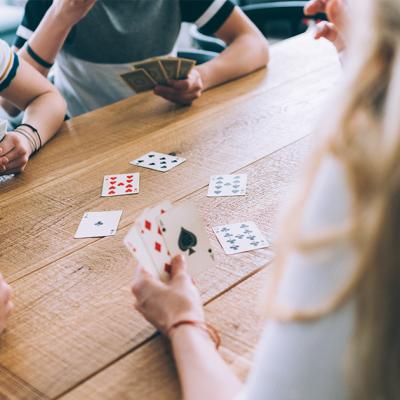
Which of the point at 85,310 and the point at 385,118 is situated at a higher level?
the point at 385,118

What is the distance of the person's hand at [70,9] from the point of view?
7.38 ft

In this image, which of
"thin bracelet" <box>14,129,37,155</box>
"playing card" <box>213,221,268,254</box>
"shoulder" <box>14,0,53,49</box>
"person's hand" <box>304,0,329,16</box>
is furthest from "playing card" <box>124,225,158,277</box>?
"shoulder" <box>14,0,53,49</box>

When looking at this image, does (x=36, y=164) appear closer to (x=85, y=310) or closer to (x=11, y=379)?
(x=85, y=310)

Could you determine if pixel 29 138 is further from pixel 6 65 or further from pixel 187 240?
pixel 187 240

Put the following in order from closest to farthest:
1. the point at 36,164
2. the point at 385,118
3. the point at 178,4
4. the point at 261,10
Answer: the point at 385,118 → the point at 36,164 → the point at 178,4 → the point at 261,10

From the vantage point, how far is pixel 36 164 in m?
1.95

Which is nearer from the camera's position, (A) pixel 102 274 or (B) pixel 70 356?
(B) pixel 70 356

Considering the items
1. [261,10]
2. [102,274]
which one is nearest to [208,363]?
[102,274]

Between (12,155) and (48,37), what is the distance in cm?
67

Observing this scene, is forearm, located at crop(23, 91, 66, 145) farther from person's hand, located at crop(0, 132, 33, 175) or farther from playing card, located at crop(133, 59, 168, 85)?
playing card, located at crop(133, 59, 168, 85)

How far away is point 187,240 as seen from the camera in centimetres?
120

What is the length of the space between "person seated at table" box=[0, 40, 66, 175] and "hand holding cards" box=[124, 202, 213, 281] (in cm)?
86

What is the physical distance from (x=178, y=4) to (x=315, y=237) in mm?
2312

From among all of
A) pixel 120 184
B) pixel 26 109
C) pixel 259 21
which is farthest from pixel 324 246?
pixel 259 21
